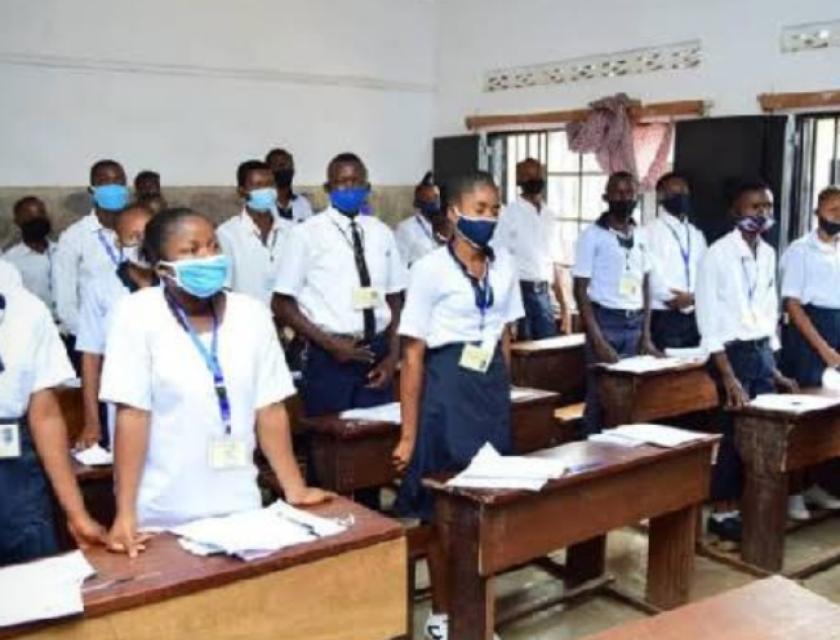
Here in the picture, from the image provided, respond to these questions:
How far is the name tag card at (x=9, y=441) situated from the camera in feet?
7.25

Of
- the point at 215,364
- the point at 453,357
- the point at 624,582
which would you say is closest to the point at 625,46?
the point at 624,582

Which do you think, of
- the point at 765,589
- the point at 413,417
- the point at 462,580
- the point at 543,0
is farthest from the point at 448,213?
the point at 543,0

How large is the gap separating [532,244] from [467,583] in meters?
4.25

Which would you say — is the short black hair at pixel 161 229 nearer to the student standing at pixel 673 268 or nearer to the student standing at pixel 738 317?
the student standing at pixel 738 317

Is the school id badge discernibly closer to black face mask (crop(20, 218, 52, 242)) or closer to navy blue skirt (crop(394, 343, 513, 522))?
navy blue skirt (crop(394, 343, 513, 522))

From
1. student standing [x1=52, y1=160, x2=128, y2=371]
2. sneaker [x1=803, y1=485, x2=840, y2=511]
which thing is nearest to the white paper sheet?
student standing [x1=52, y1=160, x2=128, y2=371]

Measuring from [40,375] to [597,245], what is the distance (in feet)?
11.9

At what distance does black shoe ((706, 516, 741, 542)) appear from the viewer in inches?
170

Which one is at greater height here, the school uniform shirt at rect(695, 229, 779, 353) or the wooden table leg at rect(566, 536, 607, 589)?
the school uniform shirt at rect(695, 229, 779, 353)

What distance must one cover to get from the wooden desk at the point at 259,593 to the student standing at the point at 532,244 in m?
4.37

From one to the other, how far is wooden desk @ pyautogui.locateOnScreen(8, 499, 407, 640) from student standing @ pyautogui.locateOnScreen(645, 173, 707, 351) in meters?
3.82

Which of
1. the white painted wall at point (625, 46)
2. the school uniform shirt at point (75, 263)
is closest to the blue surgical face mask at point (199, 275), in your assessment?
the school uniform shirt at point (75, 263)

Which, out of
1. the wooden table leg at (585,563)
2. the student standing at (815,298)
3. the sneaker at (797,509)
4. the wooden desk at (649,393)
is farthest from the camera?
the student standing at (815,298)

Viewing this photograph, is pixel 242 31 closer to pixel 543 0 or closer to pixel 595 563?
pixel 543 0
